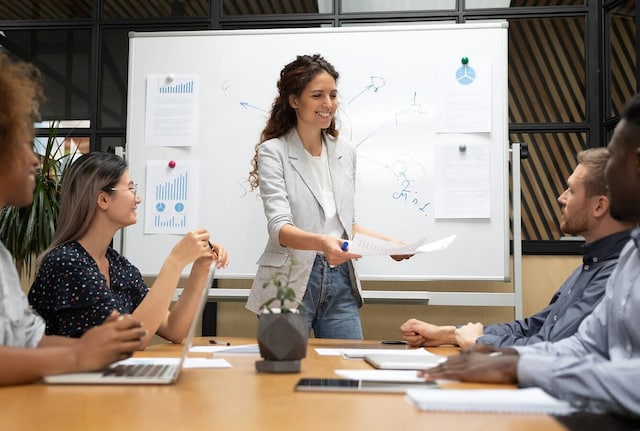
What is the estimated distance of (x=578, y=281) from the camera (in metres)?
2.03

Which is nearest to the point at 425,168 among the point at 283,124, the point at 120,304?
the point at 283,124

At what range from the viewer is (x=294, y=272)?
8.11 ft

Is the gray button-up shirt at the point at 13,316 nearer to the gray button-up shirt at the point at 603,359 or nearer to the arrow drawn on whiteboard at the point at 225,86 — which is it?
the gray button-up shirt at the point at 603,359

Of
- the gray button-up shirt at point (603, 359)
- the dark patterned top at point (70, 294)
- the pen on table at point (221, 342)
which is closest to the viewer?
the gray button-up shirt at point (603, 359)

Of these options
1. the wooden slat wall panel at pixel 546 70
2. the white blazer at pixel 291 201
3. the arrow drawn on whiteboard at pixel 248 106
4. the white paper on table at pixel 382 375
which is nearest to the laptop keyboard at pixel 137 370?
the white paper on table at pixel 382 375

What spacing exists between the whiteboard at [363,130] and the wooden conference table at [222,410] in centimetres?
222

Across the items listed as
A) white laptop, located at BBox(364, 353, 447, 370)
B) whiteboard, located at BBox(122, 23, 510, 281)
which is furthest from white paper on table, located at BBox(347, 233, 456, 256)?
A: whiteboard, located at BBox(122, 23, 510, 281)

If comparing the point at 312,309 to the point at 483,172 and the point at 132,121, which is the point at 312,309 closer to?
the point at 483,172

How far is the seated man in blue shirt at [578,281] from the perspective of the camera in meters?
1.89

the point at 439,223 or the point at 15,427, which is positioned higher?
the point at 439,223

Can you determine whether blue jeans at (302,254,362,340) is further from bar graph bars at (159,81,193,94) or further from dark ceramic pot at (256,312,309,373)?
bar graph bars at (159,81,193,94)

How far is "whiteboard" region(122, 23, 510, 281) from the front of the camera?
3439mm

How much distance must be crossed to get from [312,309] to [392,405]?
1.40 metres

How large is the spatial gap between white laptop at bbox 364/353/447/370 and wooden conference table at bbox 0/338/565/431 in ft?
0.87
